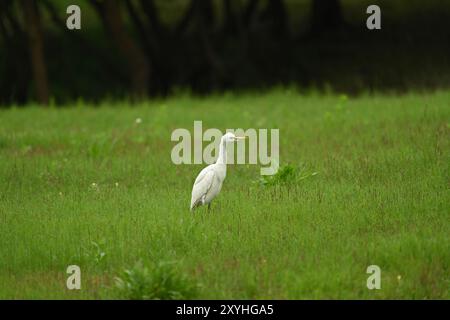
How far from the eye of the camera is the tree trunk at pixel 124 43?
24.4 meters

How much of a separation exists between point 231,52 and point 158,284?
20.6 meters

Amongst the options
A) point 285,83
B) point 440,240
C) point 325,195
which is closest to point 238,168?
point 325,195

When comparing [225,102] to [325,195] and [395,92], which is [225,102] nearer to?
[395,92]

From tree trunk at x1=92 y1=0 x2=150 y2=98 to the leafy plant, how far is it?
15.9 m

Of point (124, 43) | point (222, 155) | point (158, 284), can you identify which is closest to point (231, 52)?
point (124, 43)

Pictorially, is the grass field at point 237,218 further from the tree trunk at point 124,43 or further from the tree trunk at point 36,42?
the tree trunk at point 124,43

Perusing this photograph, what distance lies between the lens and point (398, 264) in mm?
9773

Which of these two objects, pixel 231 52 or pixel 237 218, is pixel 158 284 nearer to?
pixel 237 218

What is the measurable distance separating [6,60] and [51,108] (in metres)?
8.30

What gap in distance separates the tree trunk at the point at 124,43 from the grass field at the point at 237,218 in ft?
24.2

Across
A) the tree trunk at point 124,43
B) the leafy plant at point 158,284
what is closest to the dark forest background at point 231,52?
the tree trunk at point 124,43

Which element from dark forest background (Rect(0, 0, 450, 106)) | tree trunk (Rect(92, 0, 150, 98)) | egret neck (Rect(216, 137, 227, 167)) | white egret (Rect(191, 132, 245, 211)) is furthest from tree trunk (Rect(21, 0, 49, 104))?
white egret (Rect(191, 132, 245, 211))

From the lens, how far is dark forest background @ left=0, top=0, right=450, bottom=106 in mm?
26750

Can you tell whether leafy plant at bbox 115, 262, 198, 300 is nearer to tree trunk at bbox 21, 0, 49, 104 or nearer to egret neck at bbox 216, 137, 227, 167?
egret neck at bbox 216, 137, 227, 167
